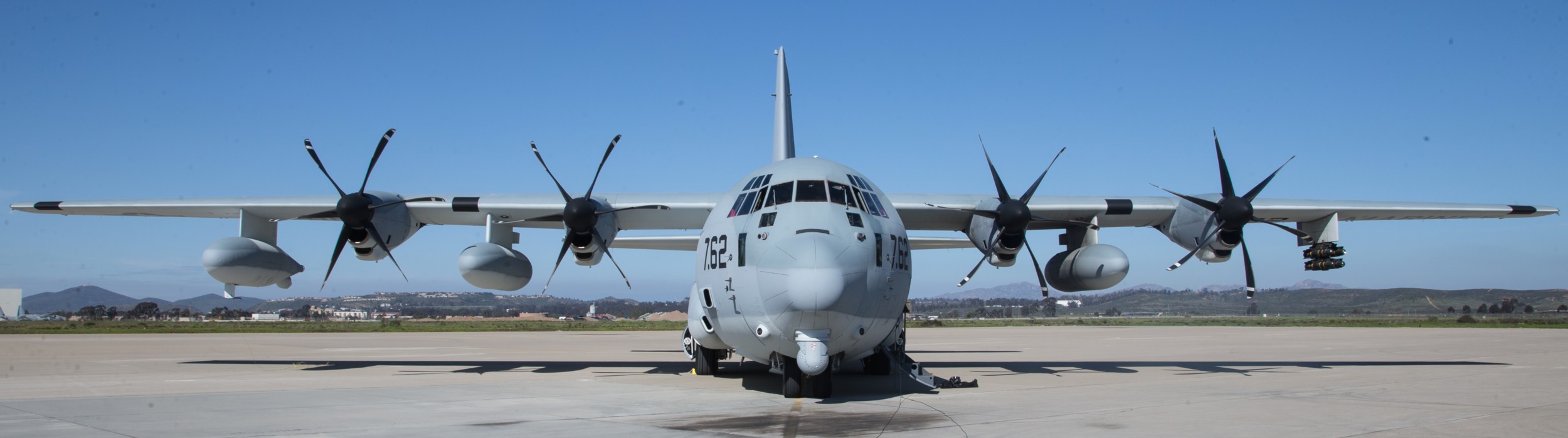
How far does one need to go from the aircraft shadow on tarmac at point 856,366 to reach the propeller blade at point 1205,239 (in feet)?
6.74

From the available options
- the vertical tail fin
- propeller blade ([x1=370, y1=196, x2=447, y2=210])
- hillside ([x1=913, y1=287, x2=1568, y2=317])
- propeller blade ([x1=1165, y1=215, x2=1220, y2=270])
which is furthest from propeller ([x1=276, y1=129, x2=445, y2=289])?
hillside ([x1=913, y1=287, x2=1568, y2=317])

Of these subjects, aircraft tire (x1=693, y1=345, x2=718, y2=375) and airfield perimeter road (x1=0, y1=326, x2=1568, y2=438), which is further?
aircraft tire (x1=693, y1=345, x2=718, y2=375)

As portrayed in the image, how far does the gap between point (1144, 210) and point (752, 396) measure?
9396 millimetres

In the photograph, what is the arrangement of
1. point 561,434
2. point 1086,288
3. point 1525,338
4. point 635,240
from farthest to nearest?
point 1525,338 → point 635,240 → point 1086,288 → point 561,434

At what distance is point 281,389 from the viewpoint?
1316 centimetres

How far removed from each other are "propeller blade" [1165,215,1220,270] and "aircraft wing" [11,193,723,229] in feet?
27.9

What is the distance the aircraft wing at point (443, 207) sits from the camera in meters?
16.9

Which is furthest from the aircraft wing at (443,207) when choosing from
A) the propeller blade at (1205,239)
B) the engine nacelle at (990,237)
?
the propeller blade at (1205,239)

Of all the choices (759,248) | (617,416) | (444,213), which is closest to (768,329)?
(759,248)

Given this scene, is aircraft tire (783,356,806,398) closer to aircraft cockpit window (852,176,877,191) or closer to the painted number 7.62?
the painted number 7.62

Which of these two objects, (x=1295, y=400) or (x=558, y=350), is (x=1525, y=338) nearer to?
(x=1295, y=400)

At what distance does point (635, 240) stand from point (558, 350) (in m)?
10.5

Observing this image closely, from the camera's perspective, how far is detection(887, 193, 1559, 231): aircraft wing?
55.4 ft

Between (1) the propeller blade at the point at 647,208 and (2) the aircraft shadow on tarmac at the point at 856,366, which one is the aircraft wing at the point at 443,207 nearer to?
(1) the propeller blade at the point at 647,208
